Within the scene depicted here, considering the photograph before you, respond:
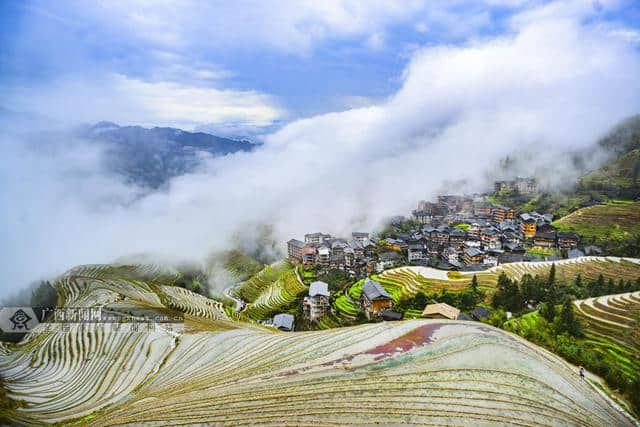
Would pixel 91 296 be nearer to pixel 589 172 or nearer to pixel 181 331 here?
pixel 181 331

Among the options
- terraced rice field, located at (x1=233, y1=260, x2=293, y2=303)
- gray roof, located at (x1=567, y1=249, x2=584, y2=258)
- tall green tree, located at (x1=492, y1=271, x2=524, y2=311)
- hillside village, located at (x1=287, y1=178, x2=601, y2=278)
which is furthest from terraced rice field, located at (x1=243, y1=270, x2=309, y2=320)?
gray roof, located at (x1=567, y1=249, x2=584, y2=258)

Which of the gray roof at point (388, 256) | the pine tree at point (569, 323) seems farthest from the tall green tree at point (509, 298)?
the gray roof at point (388, 256)

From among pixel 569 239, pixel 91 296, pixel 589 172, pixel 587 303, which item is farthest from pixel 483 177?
pixel 91 296

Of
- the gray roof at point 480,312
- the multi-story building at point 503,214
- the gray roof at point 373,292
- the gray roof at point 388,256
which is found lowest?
the gray roof at point 373,292

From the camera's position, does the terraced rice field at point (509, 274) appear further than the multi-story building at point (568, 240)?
No

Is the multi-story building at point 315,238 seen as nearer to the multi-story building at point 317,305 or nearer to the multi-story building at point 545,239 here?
the multi-story building at point 317,305

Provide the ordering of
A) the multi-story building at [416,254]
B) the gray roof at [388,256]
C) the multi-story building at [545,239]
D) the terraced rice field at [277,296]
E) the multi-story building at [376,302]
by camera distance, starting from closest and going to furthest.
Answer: the multi-story building at [376,302], the terraced rice field at [277,296], the multi-story building at [545,239], the multi-story building at [416,254], the gray roof at [388,256]

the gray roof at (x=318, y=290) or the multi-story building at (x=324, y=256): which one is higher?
the multi-story building at (x=324, y=256)
